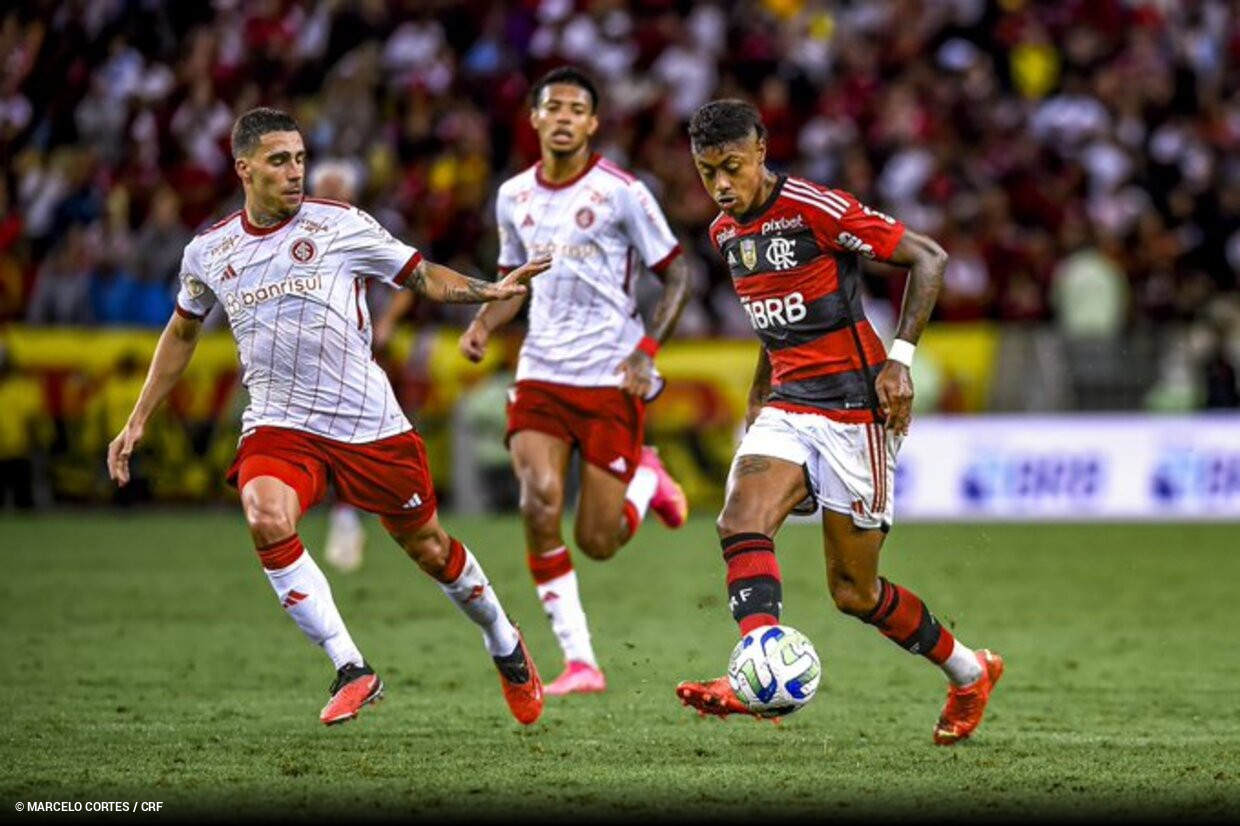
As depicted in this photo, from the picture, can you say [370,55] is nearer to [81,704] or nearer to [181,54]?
[181,54]

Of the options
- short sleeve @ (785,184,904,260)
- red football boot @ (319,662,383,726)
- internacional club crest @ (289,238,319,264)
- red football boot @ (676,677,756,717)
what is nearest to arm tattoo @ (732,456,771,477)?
short sleeve @ (785,184,904,260)

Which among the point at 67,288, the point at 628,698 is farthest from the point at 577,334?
the point at 67,288

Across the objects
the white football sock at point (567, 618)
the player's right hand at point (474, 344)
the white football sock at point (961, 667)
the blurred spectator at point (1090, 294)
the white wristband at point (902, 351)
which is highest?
the white wristband at point (902, 351)

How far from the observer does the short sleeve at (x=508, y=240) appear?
35.8ft

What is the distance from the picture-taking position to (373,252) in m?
8.81

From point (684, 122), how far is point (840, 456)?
16.3m

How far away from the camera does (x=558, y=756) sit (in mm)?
8406

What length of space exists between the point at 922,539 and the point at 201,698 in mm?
9796

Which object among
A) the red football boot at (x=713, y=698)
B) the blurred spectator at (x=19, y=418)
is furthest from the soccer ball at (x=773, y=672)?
the blurred spectator at (x=19, y=418)

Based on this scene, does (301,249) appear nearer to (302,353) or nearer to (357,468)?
(302,353)

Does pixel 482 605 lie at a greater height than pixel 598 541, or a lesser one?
greater

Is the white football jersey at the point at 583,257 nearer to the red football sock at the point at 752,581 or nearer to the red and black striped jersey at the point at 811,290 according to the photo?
the red and black striped jersey at the point at 811,290

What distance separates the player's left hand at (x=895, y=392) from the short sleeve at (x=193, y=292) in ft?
9.12

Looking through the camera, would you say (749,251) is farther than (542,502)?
No
